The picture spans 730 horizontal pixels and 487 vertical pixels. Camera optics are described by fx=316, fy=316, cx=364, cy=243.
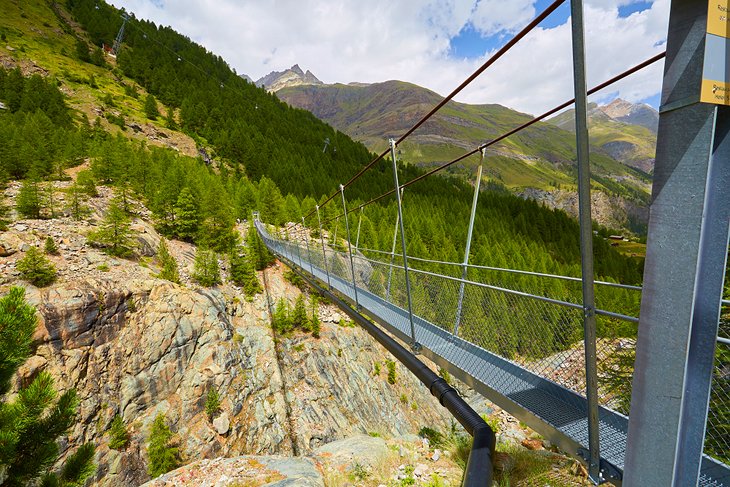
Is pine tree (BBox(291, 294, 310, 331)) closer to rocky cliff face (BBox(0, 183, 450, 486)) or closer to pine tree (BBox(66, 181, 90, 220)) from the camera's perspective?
rocky cliff face (BBox(0, 183, 450, 486))

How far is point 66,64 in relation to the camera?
56906 mm

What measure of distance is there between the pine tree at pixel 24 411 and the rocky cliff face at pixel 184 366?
23.4ft

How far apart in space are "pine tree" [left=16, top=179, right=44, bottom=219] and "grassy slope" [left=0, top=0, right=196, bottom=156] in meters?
34.5

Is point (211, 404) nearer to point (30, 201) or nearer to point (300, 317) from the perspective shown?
point (300, 317)

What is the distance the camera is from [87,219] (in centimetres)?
1717

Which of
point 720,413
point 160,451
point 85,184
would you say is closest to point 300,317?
point 160,451

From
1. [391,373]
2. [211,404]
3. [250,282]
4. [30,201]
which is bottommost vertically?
[391,373]

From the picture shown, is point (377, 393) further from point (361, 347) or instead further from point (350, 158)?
point (350, 158)

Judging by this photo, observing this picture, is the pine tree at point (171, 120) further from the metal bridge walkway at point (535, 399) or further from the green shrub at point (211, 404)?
the metal bridge walkway at point (535, 399)

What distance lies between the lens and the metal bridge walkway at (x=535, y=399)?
6.24 ft

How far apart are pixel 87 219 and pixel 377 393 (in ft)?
63.7

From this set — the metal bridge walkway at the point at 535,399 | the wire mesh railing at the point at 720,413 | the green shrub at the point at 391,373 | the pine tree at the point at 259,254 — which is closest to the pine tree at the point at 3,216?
the pine tree at the point at 259,254

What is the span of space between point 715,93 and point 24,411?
635 cm

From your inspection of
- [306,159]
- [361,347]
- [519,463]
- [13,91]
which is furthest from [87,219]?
[306,159]
